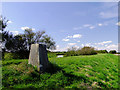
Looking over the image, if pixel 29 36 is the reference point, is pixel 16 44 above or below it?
below

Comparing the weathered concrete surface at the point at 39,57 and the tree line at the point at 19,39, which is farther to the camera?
the tree line at the point at 19,39

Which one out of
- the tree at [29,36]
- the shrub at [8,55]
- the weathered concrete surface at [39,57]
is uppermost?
the tree at [29,36]

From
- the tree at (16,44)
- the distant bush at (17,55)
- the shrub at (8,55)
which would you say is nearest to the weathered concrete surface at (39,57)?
the shrub at (8,55)

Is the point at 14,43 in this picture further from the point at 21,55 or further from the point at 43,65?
the point at 43,65

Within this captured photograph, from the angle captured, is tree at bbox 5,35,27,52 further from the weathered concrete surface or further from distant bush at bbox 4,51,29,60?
the weathered concrete surface

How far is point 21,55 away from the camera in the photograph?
20.5m

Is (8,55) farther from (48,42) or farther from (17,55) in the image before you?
(48,42)

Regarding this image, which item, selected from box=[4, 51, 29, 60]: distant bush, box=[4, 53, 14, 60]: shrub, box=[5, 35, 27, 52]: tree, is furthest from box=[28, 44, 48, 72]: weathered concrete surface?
box=[5, 35, 27, 52]: tree

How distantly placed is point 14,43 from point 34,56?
53.7 ft

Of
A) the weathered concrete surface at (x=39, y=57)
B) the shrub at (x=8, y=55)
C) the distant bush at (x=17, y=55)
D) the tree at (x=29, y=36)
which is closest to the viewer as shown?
the weathered concrete surface at (x=39, y=57)

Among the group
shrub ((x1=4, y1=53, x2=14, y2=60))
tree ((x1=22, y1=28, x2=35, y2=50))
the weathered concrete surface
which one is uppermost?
tree ((x1=22, y1=28, x2=35, y2=50))

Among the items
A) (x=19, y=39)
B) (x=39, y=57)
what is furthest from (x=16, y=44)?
(x=39, y=57)

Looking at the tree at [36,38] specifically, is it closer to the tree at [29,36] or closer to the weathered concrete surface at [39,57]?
the tree at [29,36]

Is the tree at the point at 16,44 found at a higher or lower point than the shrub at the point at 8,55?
higher
